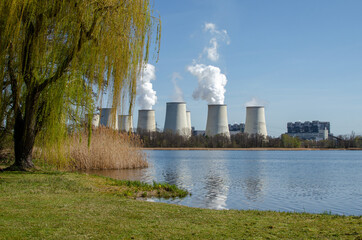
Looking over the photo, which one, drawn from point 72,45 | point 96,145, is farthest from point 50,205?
point 96,145

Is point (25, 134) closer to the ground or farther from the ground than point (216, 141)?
closer to the ground

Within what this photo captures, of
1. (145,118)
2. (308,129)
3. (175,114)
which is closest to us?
(175,114)

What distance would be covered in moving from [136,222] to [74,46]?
13.0 ft

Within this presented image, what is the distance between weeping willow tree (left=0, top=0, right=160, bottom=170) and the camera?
6883 mm

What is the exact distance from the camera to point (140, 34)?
7000 mm

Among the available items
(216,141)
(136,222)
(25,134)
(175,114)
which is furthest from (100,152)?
(216,141)

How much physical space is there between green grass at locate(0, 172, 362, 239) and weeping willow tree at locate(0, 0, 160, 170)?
1967 millimetres

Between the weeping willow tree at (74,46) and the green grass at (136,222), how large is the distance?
1.97m

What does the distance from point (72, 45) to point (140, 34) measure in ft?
4.13

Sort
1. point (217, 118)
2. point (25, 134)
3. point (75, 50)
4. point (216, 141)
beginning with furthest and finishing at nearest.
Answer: point (216, 141) < point (217, 118) < point (25, 134) < point (75, 50)

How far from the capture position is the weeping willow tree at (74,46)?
22.6ft

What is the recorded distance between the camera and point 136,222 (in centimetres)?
430

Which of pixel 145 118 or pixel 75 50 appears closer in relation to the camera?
pixel 75 50

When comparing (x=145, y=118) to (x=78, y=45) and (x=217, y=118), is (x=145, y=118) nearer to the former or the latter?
(x=217, y=118)
